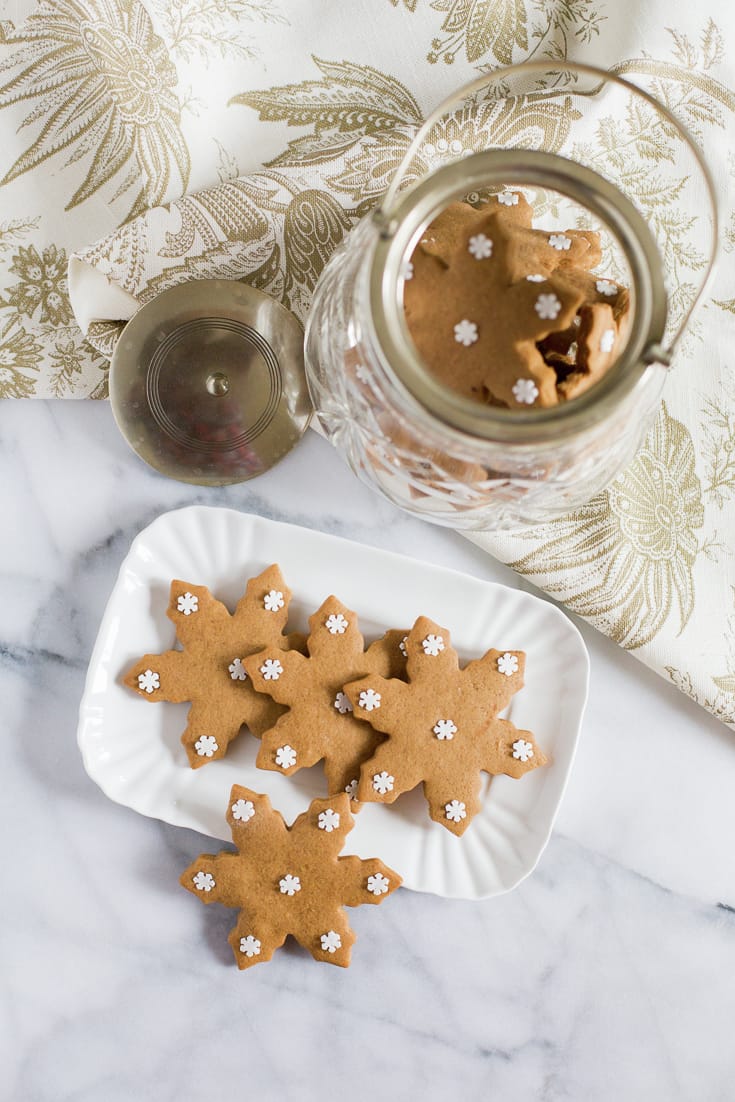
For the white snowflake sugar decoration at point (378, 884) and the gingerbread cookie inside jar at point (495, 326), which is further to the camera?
the white snowflake sugar decoration at point (378, 884)

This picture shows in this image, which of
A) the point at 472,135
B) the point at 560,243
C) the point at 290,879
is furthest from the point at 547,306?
the point at 290,879

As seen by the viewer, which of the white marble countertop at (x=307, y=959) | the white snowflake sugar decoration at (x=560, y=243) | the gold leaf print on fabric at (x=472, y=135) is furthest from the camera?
the white marble countertop at (x=307, y=959)

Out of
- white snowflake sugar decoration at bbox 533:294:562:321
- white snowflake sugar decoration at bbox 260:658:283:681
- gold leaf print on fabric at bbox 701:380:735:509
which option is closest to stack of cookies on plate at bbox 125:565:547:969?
white snowflake sugar decoration at bbox 260:658:283:681

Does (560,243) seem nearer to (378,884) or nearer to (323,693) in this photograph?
(323,693)

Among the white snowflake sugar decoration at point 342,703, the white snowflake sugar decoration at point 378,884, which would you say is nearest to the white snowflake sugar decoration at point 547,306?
the white snowflake sugar decoration at point 342,703

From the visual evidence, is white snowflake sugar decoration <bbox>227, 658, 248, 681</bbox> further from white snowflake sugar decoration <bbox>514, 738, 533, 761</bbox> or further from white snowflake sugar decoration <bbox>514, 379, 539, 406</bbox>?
white snowflake sugar decoration <bbox>514, 379, 539, 406</bbox>

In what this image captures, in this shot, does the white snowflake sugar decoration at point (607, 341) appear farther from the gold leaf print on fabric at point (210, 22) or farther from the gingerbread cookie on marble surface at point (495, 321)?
the gold leaf print on fabric at point (210, 22)

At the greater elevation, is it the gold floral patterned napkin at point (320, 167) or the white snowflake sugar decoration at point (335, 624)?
the gold floral patterned napkin at point (320, 167)
